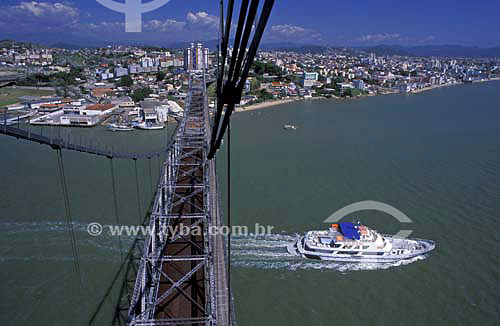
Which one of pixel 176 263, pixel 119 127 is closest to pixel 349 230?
pixel 176 263

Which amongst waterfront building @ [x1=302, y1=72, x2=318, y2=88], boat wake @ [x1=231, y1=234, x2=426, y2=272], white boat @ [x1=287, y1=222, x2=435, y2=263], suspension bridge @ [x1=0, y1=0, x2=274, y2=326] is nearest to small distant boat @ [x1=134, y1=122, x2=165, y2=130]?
suspension bridge @ [x1=0, y1=0, x2=274, y2=326]

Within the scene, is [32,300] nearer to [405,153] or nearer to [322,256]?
[322,256]

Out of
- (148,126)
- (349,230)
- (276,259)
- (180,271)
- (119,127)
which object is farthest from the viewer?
(148,126)

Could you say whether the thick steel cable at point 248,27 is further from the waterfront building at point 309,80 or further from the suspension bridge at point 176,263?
the waterfront building at point 309,80

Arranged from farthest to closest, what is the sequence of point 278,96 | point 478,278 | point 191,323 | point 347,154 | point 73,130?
point 278,96
point 73,130
point 347,154
point 478,278
point 191,323

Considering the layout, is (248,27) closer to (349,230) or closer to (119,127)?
(349,230)

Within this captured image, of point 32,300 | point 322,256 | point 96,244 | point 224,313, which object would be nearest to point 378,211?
point 322,256

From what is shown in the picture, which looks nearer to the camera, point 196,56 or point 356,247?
point 356,247
